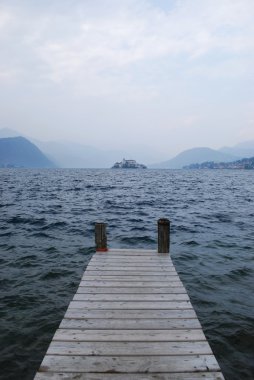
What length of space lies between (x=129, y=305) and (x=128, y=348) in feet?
6.02

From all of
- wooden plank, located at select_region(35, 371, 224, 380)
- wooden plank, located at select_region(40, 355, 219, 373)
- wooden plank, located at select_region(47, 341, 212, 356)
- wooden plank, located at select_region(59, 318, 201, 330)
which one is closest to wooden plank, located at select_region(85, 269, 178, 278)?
wooden plank, located at select_region(59, 318, 201, 330)

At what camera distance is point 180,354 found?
19.0ft

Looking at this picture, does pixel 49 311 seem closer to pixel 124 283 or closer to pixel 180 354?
pixel 124 283

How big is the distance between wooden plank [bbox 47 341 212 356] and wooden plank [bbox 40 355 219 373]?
107 mm

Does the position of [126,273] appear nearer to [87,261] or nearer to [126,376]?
[126,376]

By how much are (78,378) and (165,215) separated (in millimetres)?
24244

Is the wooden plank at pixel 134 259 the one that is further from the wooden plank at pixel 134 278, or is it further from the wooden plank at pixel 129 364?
the wooden plank at pixel 129 364

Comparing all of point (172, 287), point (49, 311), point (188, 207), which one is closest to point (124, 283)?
point (172, 287)

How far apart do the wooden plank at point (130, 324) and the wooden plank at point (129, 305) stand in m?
0.60

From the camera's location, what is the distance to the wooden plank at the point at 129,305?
25.1ft

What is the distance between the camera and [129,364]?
550 cm

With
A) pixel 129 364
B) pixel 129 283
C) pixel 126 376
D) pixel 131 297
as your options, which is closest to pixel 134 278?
pixel 129 283

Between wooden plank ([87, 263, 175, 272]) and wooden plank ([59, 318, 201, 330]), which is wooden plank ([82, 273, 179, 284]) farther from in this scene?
wooden plank ([59, 318, 201, 330])

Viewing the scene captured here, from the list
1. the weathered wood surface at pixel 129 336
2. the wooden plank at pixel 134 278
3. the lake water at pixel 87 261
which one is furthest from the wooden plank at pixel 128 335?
the wooden plank at pixel 134 278
